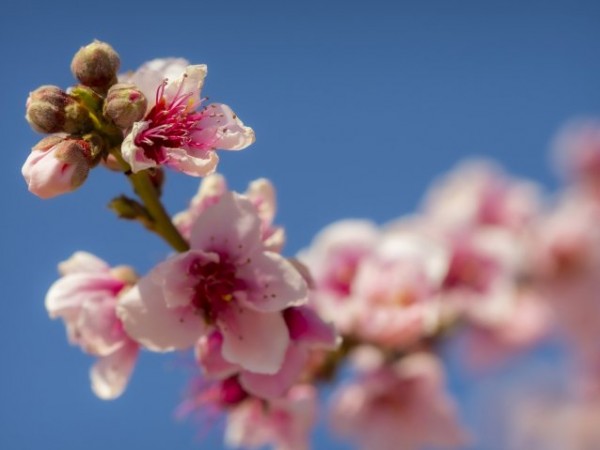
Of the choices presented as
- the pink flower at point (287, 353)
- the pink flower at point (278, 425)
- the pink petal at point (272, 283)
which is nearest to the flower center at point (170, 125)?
the pink petal at point (272, 283)

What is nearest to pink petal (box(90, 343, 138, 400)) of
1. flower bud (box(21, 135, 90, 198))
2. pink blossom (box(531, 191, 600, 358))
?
flower bud (box(21, 135, 90, 198))

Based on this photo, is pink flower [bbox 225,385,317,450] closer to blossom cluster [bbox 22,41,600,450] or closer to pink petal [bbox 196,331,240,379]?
blossom cluster [bbox 22,41,600,450]


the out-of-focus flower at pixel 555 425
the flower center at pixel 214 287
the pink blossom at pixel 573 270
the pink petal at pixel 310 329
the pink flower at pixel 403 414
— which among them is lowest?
the pink petal at pixel 310 329

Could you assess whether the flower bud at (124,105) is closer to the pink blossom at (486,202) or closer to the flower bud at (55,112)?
the flower bud at (55,112)

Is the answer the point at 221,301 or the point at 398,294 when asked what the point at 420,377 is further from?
the point at 221,301

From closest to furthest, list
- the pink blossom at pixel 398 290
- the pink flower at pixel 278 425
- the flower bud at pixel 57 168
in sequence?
the flower bud at pixel 57 168, the pink flower at pixel 278 425, the pink blossom at pixel 398 290

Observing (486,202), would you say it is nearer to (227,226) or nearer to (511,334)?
(511,334)

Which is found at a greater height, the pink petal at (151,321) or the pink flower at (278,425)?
the pink flower at (278,425)
